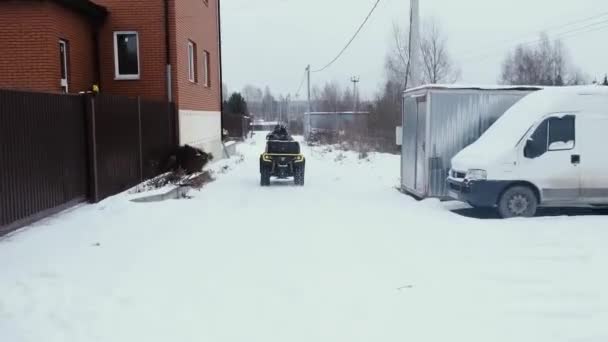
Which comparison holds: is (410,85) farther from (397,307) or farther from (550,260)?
(397,307)

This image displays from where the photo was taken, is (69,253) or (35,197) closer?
(69,253)

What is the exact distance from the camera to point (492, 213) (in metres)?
10.9

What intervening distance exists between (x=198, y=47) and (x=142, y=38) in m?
4.01

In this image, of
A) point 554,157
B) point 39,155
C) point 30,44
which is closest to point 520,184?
point 554,157

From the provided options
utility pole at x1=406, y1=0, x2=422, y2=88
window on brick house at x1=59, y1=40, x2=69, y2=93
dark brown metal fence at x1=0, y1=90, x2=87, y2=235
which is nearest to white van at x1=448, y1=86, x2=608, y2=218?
utility pole at x1=406, y1=0, x2=422, y2=88

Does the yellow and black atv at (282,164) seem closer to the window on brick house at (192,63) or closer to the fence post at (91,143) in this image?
the window on brick house at (192,63)

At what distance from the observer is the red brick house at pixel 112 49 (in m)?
12.8

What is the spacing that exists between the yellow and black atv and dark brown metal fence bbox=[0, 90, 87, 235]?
5.83 m

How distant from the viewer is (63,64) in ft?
45.6

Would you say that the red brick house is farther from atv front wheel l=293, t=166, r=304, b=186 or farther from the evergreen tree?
the evergreen tree

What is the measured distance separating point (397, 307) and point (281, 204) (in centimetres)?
644

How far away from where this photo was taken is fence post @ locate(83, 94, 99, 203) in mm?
9789

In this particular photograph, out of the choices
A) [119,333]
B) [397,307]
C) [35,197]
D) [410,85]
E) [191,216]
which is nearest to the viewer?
[119,333]

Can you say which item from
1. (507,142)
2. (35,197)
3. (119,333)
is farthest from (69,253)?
(507,142)
